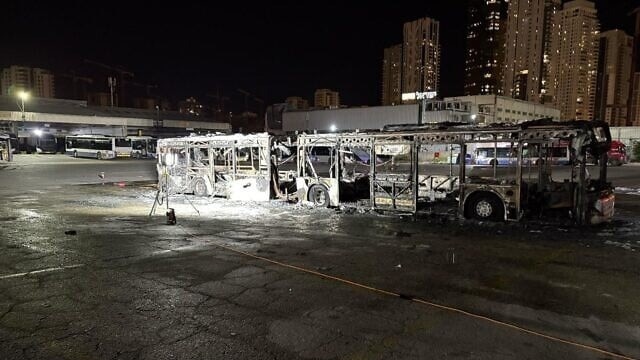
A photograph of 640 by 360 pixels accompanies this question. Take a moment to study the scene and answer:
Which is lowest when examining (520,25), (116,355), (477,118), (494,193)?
(116,355)

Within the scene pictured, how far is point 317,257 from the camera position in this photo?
8148mm

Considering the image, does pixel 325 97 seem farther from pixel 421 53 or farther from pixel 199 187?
pixel 199 187

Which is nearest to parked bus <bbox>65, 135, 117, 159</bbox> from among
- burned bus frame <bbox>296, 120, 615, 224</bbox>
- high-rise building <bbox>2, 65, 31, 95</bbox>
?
burned bus frame <bbox>296, 120, 615, 224</bbox>

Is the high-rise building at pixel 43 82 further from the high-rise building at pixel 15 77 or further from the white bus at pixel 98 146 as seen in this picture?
the white bus at pixel 98 146

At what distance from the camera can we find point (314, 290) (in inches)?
245

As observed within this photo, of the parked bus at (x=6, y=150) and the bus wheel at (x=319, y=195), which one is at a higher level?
the parked bus at (x=6, y=150)

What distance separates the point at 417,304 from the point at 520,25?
141 metres

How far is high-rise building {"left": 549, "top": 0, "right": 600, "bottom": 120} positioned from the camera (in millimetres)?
124750

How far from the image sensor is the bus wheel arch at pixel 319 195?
1489 centimetres

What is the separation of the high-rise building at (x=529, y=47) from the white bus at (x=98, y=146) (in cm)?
11325

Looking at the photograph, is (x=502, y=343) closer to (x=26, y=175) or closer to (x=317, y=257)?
(x=317, y=257)

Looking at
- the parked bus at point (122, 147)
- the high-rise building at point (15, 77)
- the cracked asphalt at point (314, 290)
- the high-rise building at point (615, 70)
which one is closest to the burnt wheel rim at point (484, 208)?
the cracked asphalt at point (314, 290)

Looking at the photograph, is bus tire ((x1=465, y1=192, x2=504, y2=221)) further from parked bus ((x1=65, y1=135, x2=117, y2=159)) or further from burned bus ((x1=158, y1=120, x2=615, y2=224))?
parked bus ((x1=65, y1=135, x2=117, y2=159))

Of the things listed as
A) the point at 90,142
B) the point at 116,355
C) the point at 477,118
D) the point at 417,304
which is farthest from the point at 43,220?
the point at 477,118
